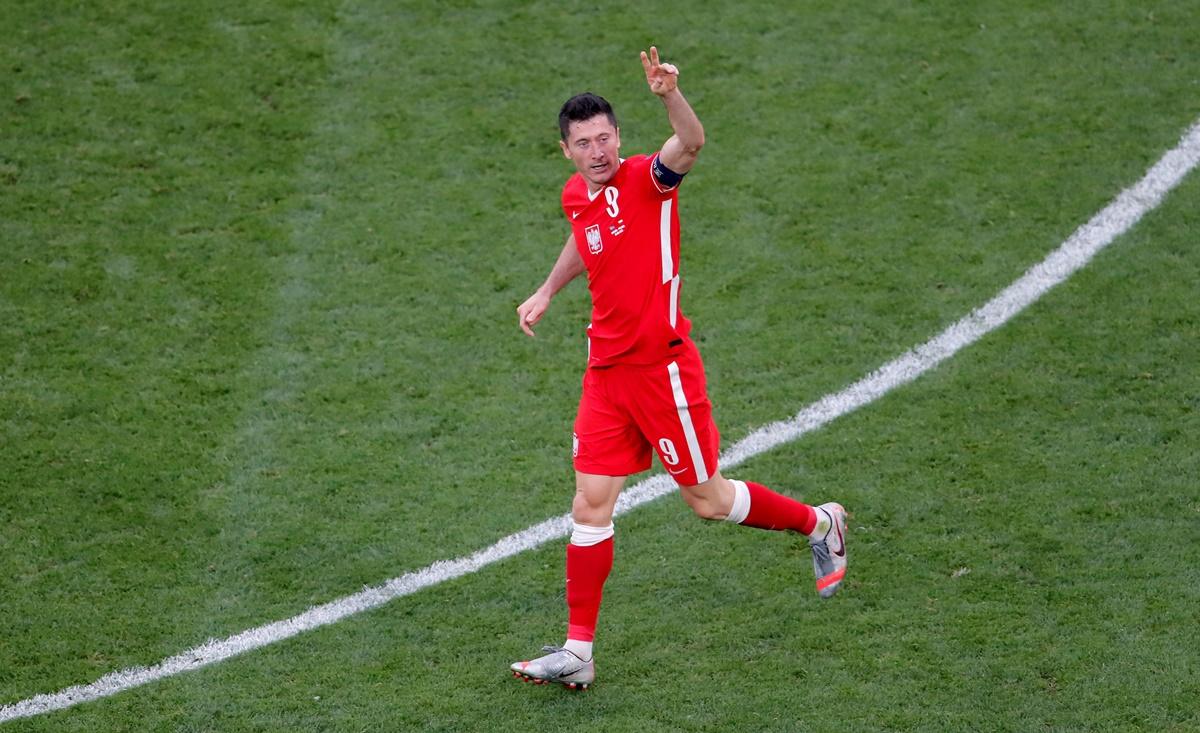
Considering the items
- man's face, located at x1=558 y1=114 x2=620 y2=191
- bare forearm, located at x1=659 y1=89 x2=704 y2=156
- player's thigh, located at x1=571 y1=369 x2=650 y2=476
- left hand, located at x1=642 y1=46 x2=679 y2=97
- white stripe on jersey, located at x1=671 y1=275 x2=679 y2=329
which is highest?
left hand, located at x1=642 y1=46 x2=679 y2=97

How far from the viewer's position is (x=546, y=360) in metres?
6.81

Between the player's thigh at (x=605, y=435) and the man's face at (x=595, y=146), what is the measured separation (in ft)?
2.21

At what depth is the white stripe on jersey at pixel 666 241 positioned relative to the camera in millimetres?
4789

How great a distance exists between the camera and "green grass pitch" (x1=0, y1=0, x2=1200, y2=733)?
197 inches

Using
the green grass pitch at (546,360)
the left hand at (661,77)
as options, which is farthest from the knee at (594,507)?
the left hand at (661,77)

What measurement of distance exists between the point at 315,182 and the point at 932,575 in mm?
4209

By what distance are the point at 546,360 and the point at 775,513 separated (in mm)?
1934

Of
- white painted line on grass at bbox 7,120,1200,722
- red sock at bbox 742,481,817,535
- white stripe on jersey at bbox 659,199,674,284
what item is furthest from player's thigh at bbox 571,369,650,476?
white painted line on grass at bbox 7,120,1200,722

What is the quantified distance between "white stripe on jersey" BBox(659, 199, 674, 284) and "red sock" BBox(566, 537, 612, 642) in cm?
91

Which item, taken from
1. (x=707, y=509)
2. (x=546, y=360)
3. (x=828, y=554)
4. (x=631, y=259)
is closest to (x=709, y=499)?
(x=707, y=509)

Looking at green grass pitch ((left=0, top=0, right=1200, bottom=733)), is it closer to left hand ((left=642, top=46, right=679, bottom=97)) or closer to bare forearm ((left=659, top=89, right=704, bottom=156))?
bare forearm ((left=659, top=89, right=704, bottom=156))

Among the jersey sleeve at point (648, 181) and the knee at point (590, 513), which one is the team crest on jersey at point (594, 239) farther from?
the knee at point (590, 513)

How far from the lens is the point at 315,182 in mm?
7992

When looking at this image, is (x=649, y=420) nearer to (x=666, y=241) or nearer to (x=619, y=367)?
(x=619, y=367)
